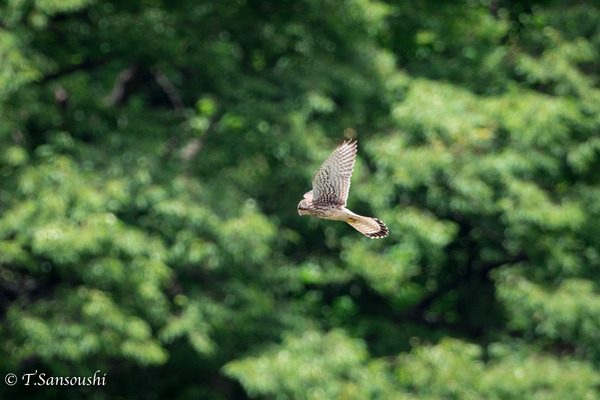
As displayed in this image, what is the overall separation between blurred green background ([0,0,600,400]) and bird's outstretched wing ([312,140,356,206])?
3332 millimetres

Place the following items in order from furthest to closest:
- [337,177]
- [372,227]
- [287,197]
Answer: [287,197] < [372,227] < [337,177]

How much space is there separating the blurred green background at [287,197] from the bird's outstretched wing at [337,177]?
10.9ft

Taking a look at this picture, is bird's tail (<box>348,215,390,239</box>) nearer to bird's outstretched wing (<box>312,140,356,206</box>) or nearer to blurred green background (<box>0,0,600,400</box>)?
bird's outstretched wing (<box>312,140,356,206</box>)

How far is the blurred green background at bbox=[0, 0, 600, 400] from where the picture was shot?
9.44m

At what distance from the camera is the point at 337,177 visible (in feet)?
20.6

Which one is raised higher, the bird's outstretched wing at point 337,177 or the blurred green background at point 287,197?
the blurred green background at point 287,197

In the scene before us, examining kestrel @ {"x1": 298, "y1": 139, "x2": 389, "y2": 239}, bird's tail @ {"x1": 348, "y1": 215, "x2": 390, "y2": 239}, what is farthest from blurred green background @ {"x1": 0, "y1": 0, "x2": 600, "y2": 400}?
kestrel @ {"x1": 298, "y1": 139, "x2": 389, "y2": 239}

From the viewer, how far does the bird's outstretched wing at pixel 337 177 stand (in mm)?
6246

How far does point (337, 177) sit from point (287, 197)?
15.7ft

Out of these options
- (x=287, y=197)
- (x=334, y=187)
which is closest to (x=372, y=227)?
(x=334, y=187)

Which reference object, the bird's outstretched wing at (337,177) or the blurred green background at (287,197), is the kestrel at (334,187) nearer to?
the bird's outstretched wing at (337,177)

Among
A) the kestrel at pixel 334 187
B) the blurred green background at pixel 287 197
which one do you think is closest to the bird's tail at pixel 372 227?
the kestrel at pixel 334 187

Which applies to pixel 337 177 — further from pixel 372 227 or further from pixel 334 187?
pixel 372 227

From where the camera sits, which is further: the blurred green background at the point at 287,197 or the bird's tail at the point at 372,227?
the blurred green background at the point at 287,197
